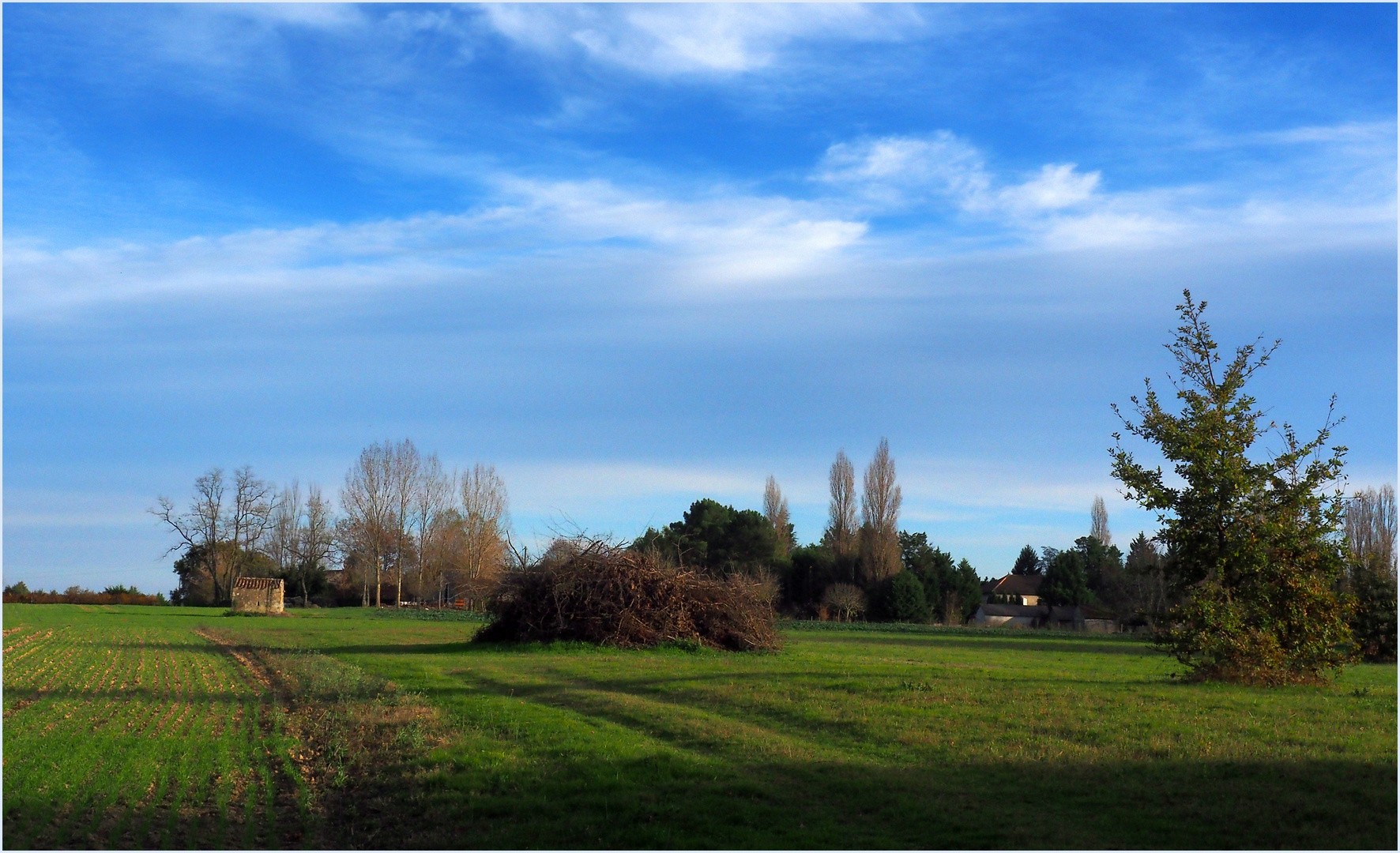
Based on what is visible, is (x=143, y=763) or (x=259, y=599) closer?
(x=143, y=763)

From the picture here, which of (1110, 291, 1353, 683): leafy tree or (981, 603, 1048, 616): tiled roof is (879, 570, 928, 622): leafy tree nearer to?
(981, 603, 1048, 616): tiled roof

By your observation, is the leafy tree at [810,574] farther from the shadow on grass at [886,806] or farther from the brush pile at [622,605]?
the shadow on grass at [886,806]

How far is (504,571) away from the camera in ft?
96.8

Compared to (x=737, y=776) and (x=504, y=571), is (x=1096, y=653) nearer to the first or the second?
(x=504, y=571)

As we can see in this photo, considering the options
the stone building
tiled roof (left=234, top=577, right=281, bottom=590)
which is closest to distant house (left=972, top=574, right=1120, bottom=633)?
the stone building

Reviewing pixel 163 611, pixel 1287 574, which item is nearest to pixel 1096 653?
pixel 1287 574

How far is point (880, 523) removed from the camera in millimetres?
74562

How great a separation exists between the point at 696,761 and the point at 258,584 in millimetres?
65096

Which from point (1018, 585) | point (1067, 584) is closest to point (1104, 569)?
point (1067, 584)

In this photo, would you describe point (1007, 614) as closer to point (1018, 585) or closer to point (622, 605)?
point (1018, 585)

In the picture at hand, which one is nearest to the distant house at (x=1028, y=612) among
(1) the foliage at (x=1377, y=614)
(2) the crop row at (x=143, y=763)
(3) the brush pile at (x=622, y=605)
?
(1) the foliage at (x=1377, y=614)

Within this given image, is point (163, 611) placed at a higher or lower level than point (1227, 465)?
lower

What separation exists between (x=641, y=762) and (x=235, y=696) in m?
10.1

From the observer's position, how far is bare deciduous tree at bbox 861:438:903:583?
71.9 m
